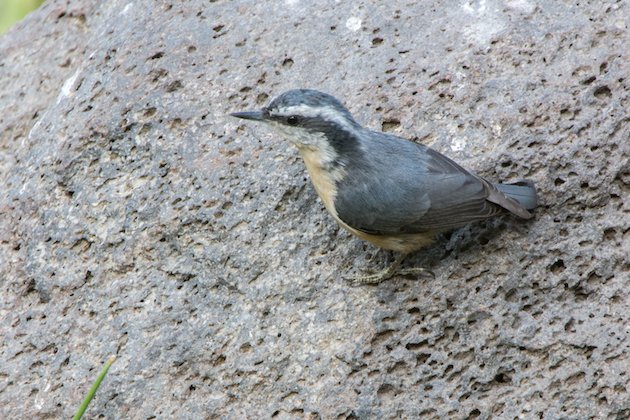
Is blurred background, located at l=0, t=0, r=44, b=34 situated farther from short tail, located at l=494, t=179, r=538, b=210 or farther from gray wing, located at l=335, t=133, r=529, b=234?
short tail, located at l=494, t=179, r=538, b=210

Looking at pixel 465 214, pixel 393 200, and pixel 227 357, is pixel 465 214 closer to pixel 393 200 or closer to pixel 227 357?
pixel 393 200

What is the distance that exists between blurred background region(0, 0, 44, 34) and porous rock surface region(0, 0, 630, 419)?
10.9 ft

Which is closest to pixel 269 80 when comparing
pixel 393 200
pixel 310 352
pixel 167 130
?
pixel 167 130

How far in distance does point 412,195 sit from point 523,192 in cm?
56

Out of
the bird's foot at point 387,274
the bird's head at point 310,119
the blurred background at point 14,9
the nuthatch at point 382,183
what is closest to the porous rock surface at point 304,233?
the bird's foot at point 387,274

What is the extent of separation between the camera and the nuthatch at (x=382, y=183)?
14.6 ft

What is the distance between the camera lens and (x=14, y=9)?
8.59 metres

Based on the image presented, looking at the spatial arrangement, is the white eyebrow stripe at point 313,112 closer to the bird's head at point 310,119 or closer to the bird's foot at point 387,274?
the bird's head at point 310,119

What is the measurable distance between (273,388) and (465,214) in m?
1.28

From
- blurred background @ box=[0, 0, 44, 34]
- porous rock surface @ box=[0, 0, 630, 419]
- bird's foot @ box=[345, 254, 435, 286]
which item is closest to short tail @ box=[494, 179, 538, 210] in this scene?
porous rock surface @ box=[0, 0, 630, 419]

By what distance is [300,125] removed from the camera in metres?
4.57

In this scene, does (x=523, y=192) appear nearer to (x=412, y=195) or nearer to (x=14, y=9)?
(x=412, y=195)

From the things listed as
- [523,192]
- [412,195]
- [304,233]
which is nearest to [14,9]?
[304,233]

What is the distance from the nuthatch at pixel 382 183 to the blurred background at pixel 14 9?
15.8ft
